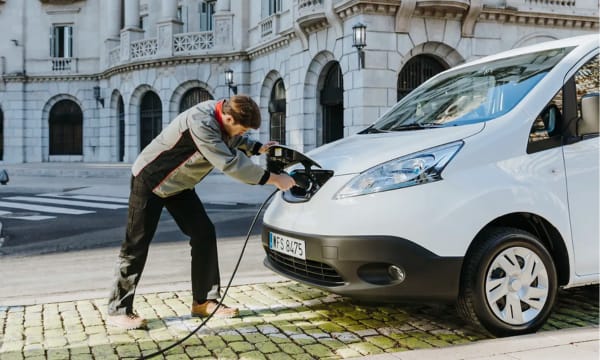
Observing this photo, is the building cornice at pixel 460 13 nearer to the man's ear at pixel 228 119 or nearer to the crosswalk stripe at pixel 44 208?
the crosswalk stripe at pixel 44 208

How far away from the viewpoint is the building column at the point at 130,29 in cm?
2956

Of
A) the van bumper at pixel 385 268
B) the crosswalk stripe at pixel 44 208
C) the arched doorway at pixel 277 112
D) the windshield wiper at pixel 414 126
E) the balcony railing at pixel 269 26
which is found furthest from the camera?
the arched doorway at pixel 277 112

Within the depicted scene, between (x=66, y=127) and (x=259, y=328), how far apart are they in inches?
1367

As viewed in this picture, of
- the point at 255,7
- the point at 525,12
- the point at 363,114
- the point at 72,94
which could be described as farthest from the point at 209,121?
the point at 72,94

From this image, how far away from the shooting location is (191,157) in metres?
4.04

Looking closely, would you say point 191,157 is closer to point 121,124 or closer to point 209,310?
point 209,310

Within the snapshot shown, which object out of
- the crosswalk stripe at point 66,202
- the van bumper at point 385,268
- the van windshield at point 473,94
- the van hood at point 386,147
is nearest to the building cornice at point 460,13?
the crosswalk stripe at point 66,202

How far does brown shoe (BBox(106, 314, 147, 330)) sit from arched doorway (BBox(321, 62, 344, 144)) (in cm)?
1563

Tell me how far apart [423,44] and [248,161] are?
50.3 feet

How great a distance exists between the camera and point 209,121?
12.8ft

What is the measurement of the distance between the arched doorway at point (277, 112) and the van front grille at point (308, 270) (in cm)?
1908

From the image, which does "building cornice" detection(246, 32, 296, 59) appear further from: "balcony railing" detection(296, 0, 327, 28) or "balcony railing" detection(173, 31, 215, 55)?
"balcony railing" detection(173, 31, 215, 55)

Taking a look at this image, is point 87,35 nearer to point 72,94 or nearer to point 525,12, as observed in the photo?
point 72,94

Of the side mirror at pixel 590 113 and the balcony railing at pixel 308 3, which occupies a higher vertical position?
the balcony railing at pixel 308 3
